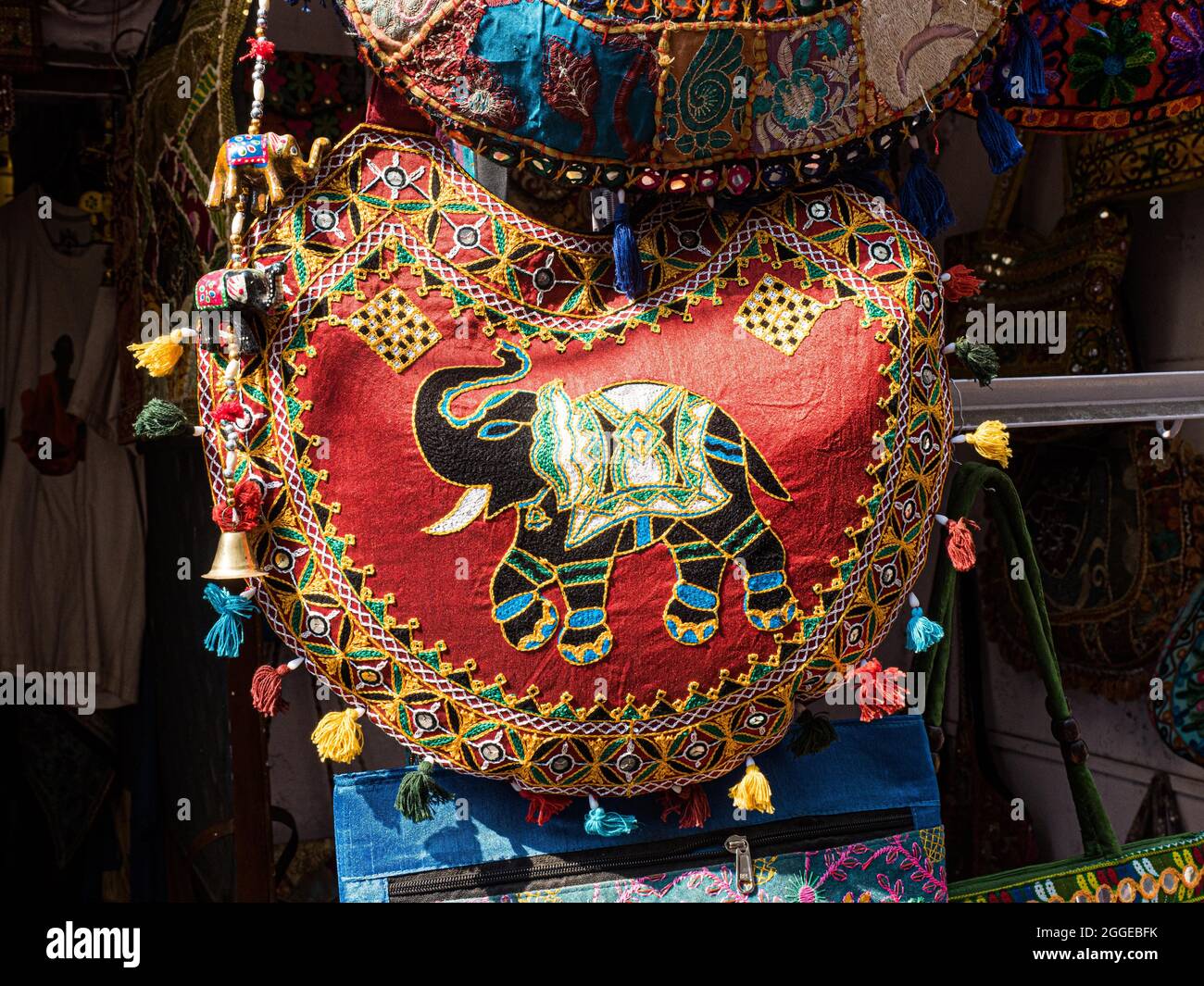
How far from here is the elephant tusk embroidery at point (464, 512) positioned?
1024mm

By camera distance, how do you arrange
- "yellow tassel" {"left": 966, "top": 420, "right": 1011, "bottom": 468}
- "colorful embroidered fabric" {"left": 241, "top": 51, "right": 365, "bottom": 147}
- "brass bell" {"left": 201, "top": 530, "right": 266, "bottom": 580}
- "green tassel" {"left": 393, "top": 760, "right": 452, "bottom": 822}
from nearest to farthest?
"brass bell" {"left": 201, "top": 530, "right": 266, "bottom": 580} < "green tassel" {"left": 393, "top": 760, "right": 452, "bottom": 822} < "yellow tassel" {"left": 966, "top": 420, "right": 1011, "bottom": 468} < "colorful embroidered fabric" {"left": 241, "top": 51, "right": 365, "bottom": 147}

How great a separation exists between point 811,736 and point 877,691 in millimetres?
86

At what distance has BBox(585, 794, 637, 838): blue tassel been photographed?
1.09 metres

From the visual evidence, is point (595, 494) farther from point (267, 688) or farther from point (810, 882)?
point (810, 882)

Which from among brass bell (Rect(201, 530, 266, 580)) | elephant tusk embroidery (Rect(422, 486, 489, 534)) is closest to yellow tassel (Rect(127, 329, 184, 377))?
brass bell (Rect(201, 530, 266, 580))

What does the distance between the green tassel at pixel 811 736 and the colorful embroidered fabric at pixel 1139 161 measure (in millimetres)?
1129

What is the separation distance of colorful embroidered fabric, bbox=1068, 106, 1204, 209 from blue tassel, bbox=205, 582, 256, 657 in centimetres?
148

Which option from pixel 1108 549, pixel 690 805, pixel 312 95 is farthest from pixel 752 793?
pixel 1108 549

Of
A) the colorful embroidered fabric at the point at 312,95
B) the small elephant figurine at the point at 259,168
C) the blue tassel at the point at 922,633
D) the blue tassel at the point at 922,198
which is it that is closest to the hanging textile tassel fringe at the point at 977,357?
the blue tassel at the point at 922,198

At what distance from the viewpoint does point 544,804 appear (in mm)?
1097

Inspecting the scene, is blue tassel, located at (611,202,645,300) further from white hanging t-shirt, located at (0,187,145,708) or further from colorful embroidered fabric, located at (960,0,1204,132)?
white hanging t-shirt, located at (0,187,145,708)

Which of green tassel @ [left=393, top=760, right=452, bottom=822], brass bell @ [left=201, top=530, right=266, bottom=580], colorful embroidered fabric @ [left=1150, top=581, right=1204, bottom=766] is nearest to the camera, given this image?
brass bell @ [left=201, top=530, right=266, bottom=580]

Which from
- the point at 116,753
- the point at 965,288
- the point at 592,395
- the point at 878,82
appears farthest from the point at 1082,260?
the point at 116,753

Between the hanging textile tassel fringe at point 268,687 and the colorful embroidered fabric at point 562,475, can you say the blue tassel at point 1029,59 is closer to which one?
the colorful embroidered fabric at point 562,475
